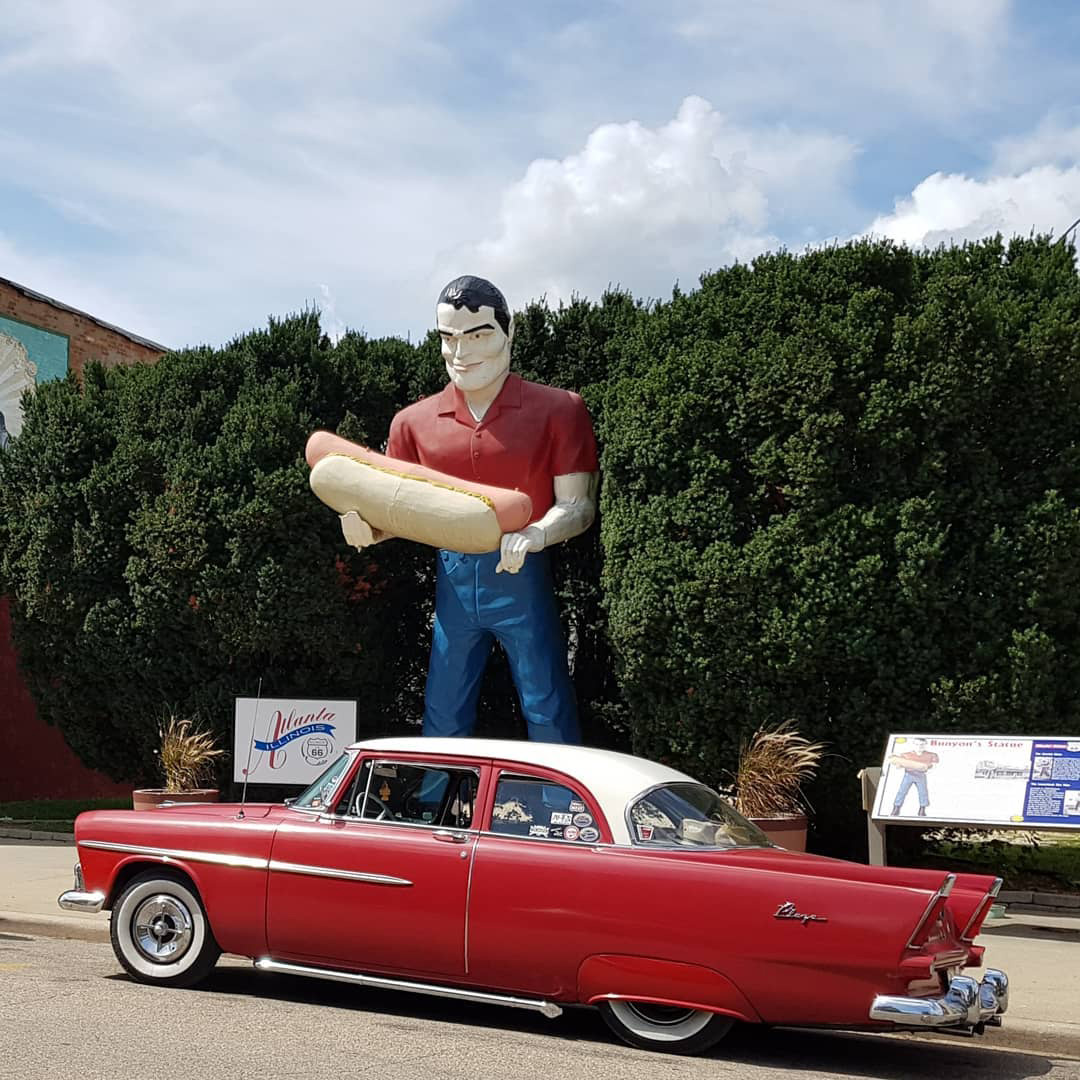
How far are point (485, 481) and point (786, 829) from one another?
420cm

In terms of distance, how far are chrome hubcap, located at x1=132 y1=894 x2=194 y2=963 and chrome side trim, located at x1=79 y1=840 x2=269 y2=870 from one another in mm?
249

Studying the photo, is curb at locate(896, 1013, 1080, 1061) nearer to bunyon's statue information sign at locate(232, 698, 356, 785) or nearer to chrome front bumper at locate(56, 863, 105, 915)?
chrome front bumper at locate(56, 863, 105, 915)

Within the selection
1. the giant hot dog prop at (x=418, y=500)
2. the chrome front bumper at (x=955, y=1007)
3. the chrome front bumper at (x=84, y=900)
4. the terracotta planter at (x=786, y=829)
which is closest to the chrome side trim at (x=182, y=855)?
the chrome front bumper at (x=84, y=900)

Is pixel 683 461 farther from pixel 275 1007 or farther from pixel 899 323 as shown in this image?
pixel 275 1007

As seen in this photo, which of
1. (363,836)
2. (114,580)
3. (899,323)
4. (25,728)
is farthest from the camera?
(25,728)

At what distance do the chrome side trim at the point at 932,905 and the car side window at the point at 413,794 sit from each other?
221cm

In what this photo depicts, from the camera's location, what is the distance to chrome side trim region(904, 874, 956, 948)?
232 inches

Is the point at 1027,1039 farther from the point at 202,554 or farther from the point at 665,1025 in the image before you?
the point at 202,554

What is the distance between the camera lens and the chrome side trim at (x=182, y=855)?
7172mm

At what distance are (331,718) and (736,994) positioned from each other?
7.84 m

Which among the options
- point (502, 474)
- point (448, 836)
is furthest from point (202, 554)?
point (448, 836)

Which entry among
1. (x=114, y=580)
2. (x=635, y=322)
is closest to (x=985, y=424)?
(x=635, y=322)

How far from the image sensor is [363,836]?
6977 mm

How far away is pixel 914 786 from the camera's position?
10.0 meters
